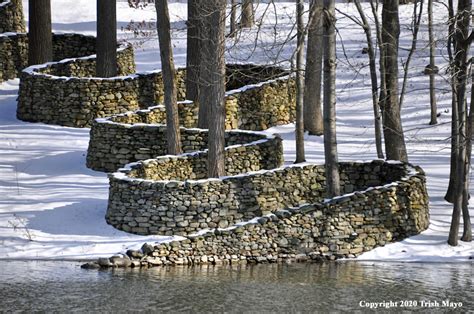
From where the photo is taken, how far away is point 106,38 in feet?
105

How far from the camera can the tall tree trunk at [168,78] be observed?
25047 millimetres

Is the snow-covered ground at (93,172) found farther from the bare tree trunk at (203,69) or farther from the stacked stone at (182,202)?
the bare tree trunk at (203,69)

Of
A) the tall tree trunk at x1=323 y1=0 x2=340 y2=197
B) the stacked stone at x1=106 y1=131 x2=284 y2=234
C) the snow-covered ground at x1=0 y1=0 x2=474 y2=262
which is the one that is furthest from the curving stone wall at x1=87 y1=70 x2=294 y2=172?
the tall tree trunk at x1=323 y1=0 x2=340 y2=197

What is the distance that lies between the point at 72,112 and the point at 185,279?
39.7ft

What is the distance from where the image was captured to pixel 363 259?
2091cm

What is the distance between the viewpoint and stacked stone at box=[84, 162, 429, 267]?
20203 mm

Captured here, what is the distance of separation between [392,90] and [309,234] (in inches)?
195

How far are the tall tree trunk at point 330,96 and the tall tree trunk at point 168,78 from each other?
14.1 feet

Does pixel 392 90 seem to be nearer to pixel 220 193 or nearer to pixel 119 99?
pixel 220 193

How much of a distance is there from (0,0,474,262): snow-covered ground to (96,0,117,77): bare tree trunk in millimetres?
2831

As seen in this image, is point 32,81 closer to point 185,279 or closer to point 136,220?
point 136,220

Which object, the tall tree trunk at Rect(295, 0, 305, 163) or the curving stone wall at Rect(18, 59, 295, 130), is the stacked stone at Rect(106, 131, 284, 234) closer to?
the tall tree trunk at Rect(295, 0, 305, 163)

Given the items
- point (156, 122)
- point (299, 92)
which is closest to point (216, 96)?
point (299, 92)

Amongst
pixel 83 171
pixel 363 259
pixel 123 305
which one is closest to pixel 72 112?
pixel 83 171
